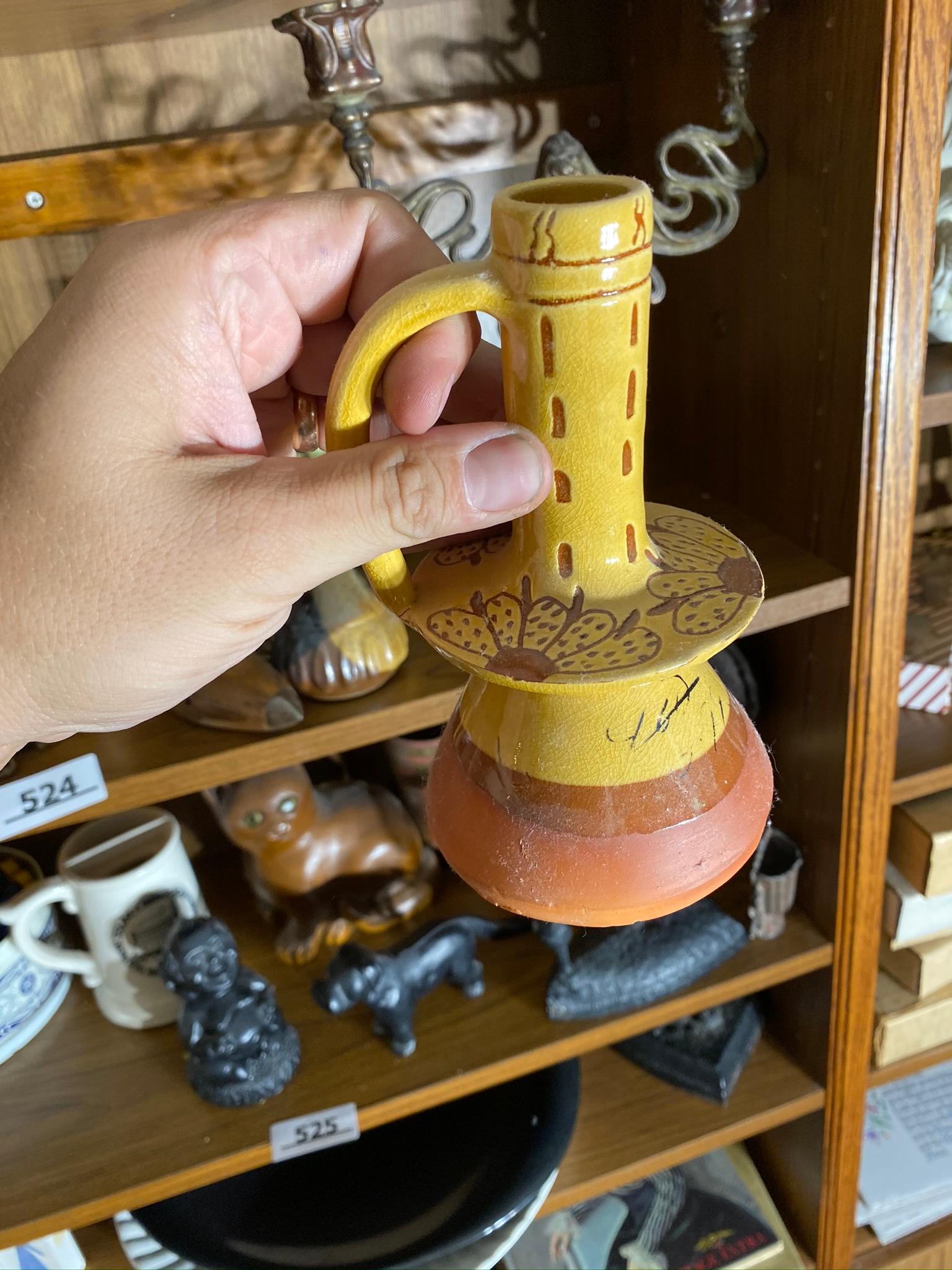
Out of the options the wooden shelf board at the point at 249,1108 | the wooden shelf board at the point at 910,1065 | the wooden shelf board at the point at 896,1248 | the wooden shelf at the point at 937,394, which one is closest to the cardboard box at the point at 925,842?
the wooden shelf board at the point at 249,1108

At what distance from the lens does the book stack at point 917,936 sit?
93cm

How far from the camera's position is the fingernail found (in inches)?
15.9

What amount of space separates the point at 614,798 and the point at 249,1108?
58 centimetres

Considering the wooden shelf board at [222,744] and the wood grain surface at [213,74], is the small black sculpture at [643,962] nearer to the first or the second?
the wooden shelf board at [222,744]

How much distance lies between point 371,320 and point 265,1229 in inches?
34.3

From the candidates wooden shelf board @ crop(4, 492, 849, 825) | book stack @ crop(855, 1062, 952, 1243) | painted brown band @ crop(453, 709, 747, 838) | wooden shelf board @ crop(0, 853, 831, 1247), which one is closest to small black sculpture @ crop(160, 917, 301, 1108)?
wooden shelf board @ crop(0, 853, 831, 1247)

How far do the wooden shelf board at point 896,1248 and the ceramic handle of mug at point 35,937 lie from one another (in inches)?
35.7

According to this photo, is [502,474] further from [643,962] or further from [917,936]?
[917,936]

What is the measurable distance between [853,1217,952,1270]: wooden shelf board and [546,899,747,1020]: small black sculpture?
50 cm

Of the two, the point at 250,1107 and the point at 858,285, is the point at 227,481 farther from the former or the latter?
the point at 250,1107

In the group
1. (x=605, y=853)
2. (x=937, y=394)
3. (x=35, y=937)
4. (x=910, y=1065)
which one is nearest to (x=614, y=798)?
(x=605, y=853)

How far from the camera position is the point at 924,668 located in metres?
0.97

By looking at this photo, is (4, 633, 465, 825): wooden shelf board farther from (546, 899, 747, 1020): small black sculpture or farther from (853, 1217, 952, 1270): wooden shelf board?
(853, 1217, 952, 1270): wooden shelf board

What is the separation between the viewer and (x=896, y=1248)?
1.17 m
